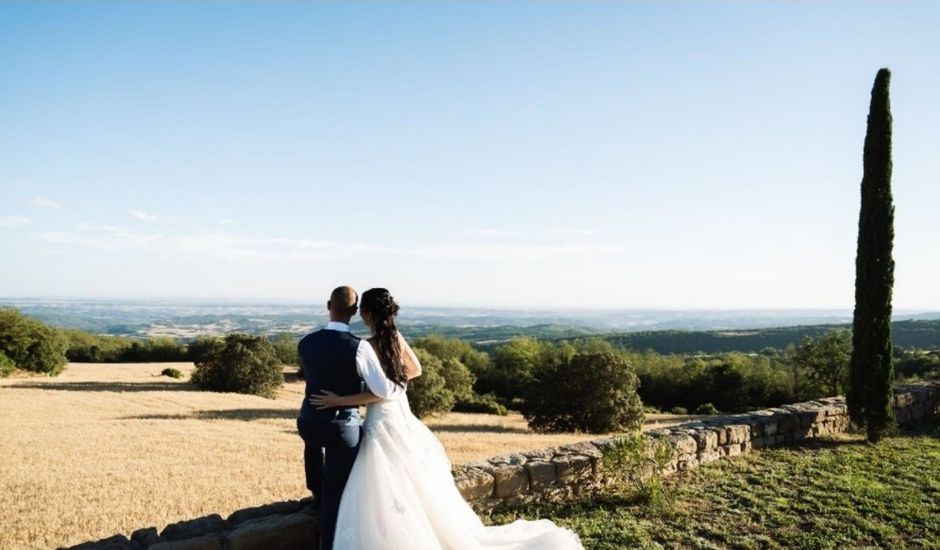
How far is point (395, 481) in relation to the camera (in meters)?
4.93

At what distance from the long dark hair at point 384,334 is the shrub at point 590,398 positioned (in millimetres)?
23027

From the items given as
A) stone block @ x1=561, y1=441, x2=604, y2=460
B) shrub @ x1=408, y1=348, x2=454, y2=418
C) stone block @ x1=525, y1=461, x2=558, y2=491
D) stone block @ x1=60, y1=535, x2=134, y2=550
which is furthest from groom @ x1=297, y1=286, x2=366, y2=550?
shrub @ x1=408, y1=348, x2=454, y2=418

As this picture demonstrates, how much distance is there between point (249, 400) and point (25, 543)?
1023 inches

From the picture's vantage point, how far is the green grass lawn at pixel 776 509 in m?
6.51

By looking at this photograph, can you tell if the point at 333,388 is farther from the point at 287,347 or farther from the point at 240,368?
the point at 287,347

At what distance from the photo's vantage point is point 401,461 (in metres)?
5.03

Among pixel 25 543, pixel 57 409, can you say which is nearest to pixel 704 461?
pixel 25 543

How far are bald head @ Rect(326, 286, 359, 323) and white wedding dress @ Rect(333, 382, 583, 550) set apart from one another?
0.78 meters

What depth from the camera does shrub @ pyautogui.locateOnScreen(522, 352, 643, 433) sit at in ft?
87.6

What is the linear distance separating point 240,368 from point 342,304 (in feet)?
119

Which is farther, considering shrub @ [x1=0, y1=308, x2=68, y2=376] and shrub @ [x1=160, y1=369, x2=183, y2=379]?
shrub @ [x1=160, y1=369, x2=183, y2=379]

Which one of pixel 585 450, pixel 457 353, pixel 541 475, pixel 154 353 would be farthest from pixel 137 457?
pixel 154 353

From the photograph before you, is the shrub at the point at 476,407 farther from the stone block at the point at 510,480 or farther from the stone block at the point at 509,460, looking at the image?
the stone block at the point at 510,480

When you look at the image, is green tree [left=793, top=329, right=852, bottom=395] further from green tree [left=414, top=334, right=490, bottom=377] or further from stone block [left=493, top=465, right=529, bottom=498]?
stone block [left=493, top=465, right=529, bottom=498]
